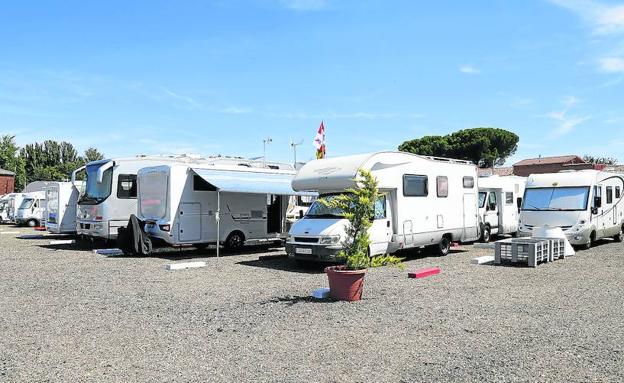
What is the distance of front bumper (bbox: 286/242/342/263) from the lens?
11.1 meters

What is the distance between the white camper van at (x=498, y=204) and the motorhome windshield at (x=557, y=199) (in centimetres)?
267

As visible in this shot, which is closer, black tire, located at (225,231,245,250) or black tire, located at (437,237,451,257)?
black tire, located at (437,237,451,257)

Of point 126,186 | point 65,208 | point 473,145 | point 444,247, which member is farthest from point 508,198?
point 473,145

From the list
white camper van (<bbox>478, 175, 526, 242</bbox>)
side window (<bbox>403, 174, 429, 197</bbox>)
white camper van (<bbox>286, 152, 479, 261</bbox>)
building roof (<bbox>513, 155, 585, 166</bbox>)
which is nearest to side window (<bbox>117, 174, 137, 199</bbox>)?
white camper van (<bbox>286, 152, 479, 261</bbox>)

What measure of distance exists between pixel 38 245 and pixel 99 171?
453cm

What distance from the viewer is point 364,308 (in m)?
7.63

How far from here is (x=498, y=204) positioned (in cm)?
2089

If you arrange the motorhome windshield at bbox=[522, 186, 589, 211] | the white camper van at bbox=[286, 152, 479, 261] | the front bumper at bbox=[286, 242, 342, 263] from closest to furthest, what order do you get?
the front bumper at bbox=[286, 242, 342, 263] < the white camper van at bbox=[286, 152, 479, 261] < the motorhome windshield at bbox=[522, 186, 589, 211]

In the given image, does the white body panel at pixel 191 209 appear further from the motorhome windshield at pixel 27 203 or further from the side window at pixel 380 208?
the motorhome windshield at pixel 27 203

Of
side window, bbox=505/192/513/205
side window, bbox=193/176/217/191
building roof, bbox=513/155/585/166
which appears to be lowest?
side window, bbox=505/192/513/205

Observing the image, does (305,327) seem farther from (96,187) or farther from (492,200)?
(492,200)

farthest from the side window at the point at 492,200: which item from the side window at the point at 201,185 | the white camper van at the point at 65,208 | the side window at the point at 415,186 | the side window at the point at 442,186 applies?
the white camper van at the point at 65,208

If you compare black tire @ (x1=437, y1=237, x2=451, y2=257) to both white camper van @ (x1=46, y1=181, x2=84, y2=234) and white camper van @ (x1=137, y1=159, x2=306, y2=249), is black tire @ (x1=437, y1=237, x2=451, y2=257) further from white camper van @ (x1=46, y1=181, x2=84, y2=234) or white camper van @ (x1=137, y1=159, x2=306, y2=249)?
white camper van @ (x1=46, y1=181, x2=84, y2=234)

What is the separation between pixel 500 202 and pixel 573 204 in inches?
186
